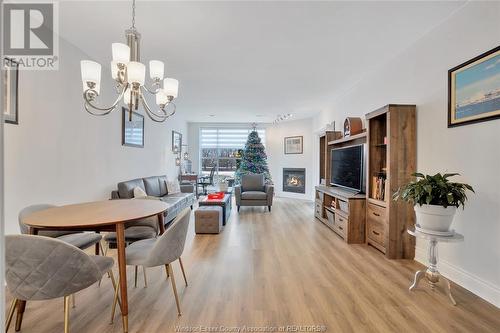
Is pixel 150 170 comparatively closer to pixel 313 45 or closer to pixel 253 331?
pixel 313 45

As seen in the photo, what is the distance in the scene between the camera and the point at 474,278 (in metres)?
2.28

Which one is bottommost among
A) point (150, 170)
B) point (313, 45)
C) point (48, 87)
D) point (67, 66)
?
point (150, 170)

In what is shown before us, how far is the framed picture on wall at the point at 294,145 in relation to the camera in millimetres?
8430

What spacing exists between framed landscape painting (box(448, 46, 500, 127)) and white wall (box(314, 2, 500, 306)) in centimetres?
8

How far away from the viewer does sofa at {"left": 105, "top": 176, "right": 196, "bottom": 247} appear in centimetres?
266

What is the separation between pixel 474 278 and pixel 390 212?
0.97m

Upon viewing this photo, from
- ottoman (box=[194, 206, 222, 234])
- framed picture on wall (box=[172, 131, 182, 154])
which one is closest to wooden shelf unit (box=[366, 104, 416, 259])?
ottoman (box=[194, 206, 222, 234])

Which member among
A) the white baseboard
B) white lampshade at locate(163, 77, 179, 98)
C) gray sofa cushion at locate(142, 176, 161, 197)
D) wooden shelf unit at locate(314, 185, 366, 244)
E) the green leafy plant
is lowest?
the white baseboard

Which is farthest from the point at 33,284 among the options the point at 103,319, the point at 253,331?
the point at 253,331

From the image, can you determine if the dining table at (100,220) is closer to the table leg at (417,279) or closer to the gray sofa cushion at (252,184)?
the table leg at (417,279)

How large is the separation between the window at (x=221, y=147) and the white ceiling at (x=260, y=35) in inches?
183

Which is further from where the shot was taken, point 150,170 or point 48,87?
point 150,170

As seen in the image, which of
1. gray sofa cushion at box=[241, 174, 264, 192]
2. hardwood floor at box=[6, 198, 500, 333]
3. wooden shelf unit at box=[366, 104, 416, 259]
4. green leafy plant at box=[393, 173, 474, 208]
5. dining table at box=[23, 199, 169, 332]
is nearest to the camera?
dining table at box=[23, 199, 169, 332]

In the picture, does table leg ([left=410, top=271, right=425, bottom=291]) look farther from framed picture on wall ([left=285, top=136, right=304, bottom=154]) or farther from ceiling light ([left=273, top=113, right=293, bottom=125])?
framed picture on wall ([left=285, top=136, right=304, bottom=154])
